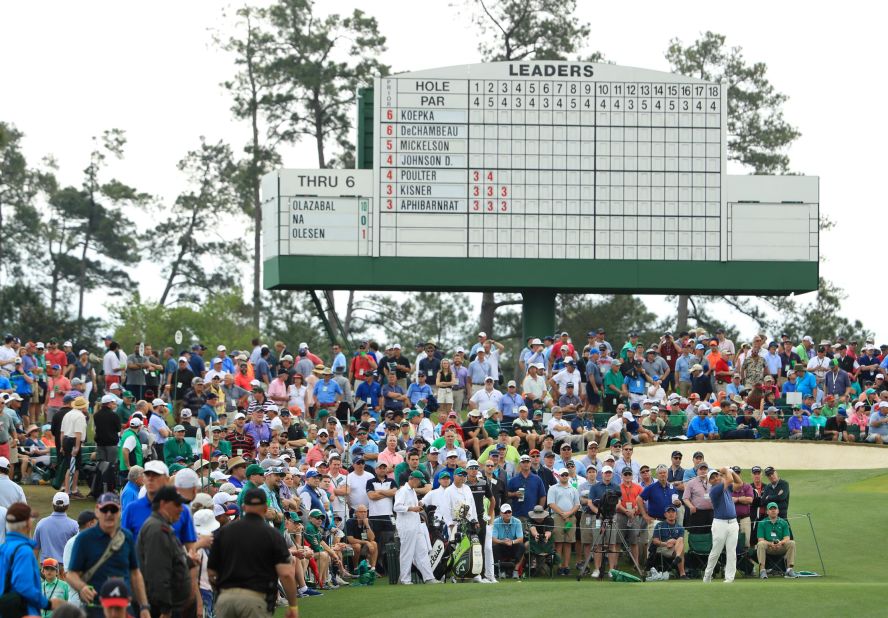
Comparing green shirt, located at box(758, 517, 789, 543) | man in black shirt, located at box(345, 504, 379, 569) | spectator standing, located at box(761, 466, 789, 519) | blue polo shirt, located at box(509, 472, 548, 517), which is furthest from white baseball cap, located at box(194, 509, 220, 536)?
spectator standing, located at box(761, 466, 789, 519)

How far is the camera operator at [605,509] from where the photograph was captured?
66.5 feet

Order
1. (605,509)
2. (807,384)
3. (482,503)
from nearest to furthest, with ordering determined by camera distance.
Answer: (482,503) < (605,509) < (807,384)

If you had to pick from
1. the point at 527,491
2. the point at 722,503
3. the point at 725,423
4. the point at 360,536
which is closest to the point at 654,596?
the point at 722,503

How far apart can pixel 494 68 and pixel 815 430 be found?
35.2 ft

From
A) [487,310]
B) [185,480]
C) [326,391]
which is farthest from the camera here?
[487,310]

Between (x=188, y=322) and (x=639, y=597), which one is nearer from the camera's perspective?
(x=639, y=597)

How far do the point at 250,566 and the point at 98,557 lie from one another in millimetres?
1212

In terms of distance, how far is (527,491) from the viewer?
20.7 metres

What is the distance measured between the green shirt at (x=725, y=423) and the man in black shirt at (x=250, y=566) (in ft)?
62.4

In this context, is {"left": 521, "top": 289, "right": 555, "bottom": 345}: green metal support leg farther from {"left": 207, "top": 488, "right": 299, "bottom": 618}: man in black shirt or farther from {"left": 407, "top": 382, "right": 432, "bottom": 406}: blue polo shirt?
{"left": 207, "top": 488, "right": 299, "bottom": 618}: man in black shirt

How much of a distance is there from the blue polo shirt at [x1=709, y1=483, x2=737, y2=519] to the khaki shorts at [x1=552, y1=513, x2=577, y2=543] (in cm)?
202

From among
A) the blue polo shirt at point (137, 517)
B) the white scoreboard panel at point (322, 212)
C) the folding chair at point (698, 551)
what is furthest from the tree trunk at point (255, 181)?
the blue polo shirt at point (137, 517)

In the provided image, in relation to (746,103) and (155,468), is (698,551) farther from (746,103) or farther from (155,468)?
(746,103)

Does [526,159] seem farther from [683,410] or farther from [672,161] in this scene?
[683,410]
